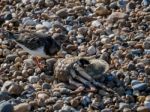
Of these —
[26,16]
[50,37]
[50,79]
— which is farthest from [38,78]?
[26,16]

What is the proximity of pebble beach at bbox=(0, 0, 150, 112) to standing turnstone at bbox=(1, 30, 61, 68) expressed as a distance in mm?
108

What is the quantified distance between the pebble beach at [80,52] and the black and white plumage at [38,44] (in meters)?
0.12

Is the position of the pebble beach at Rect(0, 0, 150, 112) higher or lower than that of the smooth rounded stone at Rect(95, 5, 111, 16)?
lower

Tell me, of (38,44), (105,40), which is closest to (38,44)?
(38,44)

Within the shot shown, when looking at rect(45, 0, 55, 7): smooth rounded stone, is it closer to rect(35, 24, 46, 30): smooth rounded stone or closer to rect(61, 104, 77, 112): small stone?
rect(35, 24, 46, 30): smooth rounded stone

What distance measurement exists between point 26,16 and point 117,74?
2.30 metres

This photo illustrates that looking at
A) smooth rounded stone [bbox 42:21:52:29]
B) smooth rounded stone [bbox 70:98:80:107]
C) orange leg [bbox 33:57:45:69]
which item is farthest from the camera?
smooth rounded stone [bbox 42:21:52:29]

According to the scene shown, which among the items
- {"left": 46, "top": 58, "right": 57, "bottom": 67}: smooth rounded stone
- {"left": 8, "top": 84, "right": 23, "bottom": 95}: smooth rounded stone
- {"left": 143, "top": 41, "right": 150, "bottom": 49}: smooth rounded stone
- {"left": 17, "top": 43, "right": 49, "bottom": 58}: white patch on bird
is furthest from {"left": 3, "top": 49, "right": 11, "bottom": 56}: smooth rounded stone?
{"left": 143, "top": 41, "right": 150, "bottom": 49}: smooth rounded stone

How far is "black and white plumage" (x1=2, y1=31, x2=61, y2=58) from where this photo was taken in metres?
7.07

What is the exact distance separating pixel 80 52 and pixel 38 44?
57cm

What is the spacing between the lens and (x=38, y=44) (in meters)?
7.13

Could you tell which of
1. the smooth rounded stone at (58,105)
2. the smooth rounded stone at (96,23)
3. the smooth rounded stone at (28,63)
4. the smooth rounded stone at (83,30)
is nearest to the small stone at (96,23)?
the smooth rounded stone at (96,23)

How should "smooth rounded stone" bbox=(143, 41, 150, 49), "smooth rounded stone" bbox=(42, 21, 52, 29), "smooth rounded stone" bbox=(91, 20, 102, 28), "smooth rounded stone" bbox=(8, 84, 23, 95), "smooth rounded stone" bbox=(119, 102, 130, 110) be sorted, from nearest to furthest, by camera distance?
1. "smooth rounded stone" bbox=(119, 102, 130, 110)
2. "smooth rounded stone" bbox=(8, 84, 23, 95)
3. "smooth rounded stone" bbox=(143, 41, 150, 49)
4. "smooth rounded stone" bbox=(91, 20, 102, 28)
5. "smooth rounded stone" bbox=(42, 21, 52, 29)

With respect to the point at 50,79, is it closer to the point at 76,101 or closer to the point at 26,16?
the point at 76,101
